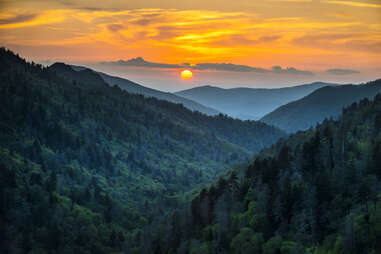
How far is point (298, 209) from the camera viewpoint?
246 ft

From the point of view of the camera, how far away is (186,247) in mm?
84938

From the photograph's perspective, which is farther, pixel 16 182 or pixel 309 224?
pixel 16 182

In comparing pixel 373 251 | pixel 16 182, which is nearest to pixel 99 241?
pixel 16 182

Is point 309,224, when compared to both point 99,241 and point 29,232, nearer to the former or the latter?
point 99,241

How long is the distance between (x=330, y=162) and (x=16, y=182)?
4547 inches

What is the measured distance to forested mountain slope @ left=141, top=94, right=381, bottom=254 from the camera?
203 feet

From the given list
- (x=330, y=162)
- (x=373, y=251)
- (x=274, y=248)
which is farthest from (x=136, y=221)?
(x=373, y=251)

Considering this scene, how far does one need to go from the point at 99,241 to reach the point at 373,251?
332 feet

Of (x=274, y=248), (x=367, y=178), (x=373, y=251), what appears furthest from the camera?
(x=367, y=178)

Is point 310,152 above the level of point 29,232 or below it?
above

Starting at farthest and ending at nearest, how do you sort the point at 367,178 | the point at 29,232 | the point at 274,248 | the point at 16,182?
the point at 16,182
the point at 29,232
the point at 367,178
the point at 274,248

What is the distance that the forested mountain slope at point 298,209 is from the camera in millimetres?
61938

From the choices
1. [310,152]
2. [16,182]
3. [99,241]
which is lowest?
[99,241]

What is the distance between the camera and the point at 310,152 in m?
92.7
